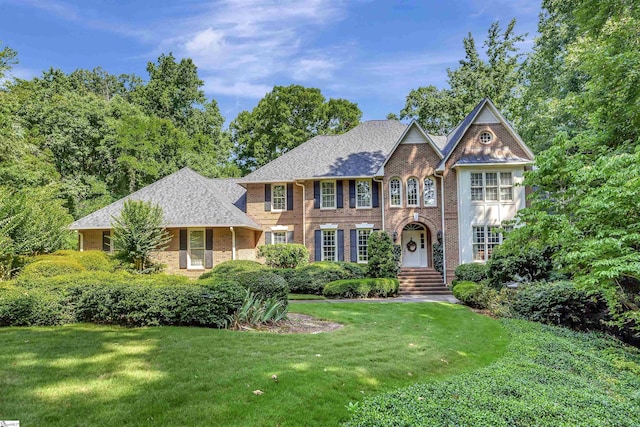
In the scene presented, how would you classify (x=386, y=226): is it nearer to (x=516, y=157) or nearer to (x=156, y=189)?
Result: (x=516, y=157)

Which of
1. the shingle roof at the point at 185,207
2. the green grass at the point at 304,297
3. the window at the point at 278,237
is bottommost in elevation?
the green grass at the point at 304,297

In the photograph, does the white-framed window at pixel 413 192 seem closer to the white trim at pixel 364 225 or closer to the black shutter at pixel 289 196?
the white trim at pixel 364 225

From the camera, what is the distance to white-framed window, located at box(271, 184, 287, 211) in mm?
21283

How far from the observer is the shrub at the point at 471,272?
16.2 meters

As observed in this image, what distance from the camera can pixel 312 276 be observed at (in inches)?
649

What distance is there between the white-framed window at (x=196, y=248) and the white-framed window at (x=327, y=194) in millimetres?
6760

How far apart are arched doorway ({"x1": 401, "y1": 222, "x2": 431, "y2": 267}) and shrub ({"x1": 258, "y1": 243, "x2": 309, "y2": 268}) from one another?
589cm

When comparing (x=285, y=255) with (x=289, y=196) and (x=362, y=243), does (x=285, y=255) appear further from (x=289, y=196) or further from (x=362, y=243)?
(x=362, y=243)

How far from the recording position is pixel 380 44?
607 inches

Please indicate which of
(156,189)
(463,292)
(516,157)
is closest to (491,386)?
(463,292)

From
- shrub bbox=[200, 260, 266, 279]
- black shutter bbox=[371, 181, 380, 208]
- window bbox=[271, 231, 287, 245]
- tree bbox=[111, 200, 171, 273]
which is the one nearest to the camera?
tree bbox=[111, 200, 171, 273]

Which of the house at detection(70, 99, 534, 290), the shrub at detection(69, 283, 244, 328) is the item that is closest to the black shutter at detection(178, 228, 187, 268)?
the house at detection(70, 99, 534, 290)

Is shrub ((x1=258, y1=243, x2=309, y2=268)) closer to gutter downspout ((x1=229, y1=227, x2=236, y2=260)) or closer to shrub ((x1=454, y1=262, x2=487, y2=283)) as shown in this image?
gutter downspout ((x1=229, y1=227, x2=236, y2=260))

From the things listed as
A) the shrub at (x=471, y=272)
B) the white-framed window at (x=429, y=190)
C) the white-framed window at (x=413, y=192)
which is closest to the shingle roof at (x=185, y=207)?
the white-framed window at (x=413, y=192)
